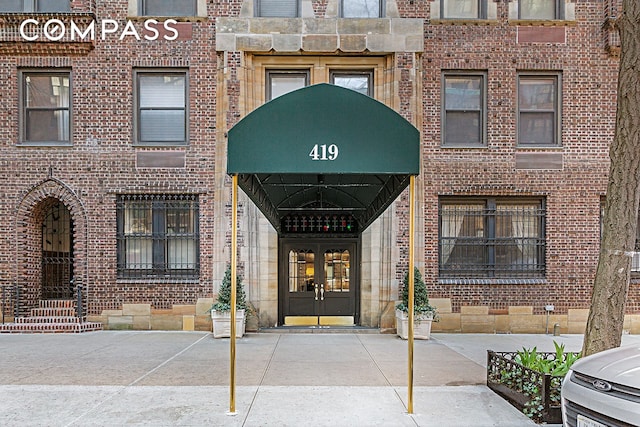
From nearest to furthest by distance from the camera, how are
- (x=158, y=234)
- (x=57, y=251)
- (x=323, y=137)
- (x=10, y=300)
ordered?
1. (x=323, y=137)
2. (x=10, y=300)
3. (x=158, y=234)
4. (x=57, y=251)

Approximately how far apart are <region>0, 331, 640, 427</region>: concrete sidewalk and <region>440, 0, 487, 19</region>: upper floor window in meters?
8.85

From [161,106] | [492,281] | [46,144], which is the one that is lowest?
[492,281]

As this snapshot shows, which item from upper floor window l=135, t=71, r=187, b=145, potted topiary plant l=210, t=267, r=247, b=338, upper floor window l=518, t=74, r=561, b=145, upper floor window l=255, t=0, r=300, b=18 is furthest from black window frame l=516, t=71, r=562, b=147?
upper floor window l=135, t=71, r=187, b=145

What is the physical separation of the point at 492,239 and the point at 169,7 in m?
11.1

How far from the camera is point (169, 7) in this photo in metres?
13.6

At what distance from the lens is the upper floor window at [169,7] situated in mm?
13523

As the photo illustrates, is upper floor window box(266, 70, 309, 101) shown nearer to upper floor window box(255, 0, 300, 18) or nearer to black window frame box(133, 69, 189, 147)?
upper floor window box(255, 0, 300, 18)

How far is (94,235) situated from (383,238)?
25.9 ft

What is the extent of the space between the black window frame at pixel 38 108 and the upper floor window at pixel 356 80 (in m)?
7.38

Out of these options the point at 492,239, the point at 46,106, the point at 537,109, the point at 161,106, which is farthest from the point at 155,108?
the point at 537,109

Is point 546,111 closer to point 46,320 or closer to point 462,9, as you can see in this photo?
point 462,9

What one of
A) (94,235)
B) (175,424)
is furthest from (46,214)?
(175,424)

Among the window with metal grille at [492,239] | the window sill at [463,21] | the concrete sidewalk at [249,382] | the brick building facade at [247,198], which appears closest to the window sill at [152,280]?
the brick building facade at [247,198]

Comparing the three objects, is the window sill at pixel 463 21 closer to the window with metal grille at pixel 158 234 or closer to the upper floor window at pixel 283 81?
the upper floor window at pixel 283 81
